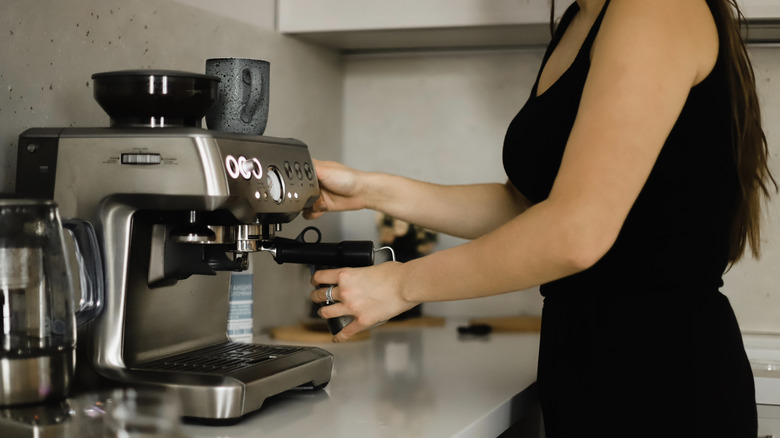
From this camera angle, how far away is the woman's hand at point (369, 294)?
1.03 meters

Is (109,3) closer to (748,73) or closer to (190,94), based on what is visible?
(190,94)

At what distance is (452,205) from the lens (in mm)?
1431

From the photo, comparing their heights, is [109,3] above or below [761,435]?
above

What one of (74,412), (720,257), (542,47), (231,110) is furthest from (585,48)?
(542,47)

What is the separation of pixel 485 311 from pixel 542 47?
0.64 m

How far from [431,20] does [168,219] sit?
0.87 m

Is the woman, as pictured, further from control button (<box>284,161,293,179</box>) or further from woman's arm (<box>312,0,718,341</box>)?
control button (<box>284,161,293,179</box>)

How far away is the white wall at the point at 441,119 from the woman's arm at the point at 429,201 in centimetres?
64

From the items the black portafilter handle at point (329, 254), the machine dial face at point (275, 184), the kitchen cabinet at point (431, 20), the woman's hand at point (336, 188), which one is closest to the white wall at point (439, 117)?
the kitchen cabinet at point (431, 20)

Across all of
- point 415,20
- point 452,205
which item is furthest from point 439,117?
point 452,205

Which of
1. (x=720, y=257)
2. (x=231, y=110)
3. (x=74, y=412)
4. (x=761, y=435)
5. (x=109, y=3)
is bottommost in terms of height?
(x=761, y=435)

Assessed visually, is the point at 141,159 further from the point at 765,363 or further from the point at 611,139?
the point at 765,363

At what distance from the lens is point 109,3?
4.11 feet

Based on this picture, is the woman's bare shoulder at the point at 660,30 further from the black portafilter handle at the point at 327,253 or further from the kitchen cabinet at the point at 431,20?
the kitchen cabinet at the point at 431,20
